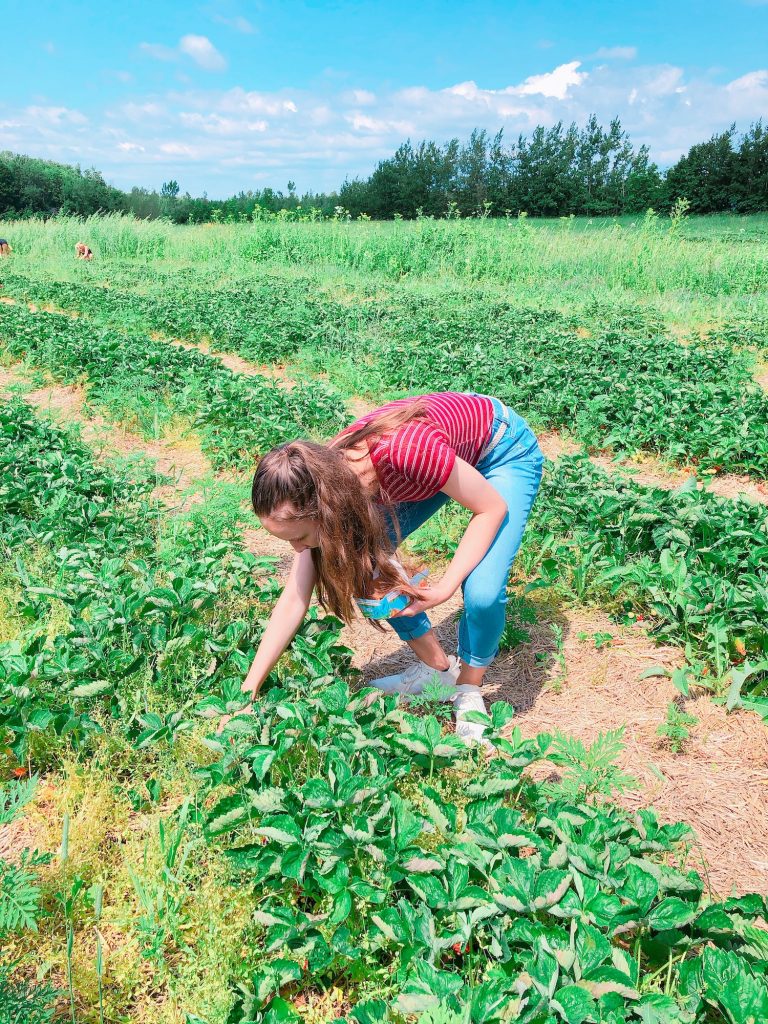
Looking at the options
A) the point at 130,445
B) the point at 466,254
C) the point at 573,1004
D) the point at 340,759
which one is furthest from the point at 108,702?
the point at 466,254

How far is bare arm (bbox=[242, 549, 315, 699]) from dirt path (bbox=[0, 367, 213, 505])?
2.31 metres

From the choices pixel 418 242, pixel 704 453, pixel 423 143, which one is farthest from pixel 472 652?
pixel 423 143

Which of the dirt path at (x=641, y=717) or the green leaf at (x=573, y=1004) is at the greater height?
the green leaf at (x=573, y=1004)

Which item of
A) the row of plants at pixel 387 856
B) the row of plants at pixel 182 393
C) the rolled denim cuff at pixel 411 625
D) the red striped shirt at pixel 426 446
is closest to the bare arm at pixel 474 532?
the red striped shirt at pixel 426 446

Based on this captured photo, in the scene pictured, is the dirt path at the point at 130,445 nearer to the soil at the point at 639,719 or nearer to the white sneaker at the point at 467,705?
the soil at the point at 639,719

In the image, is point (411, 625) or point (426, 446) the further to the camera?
point (411, 625)

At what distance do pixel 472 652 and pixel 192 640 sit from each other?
106 cm

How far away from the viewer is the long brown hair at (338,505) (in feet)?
6.67

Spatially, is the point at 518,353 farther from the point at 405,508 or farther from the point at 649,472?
the point at 405,508

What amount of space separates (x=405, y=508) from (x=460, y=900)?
4.44 ft

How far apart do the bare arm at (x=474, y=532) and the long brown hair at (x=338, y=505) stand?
122 mm

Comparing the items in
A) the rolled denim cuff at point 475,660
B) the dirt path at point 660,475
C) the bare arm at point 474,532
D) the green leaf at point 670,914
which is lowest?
the rolled denim cuff at point 475,660

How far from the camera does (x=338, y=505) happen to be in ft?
6.82

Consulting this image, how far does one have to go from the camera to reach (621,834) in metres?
1.79
